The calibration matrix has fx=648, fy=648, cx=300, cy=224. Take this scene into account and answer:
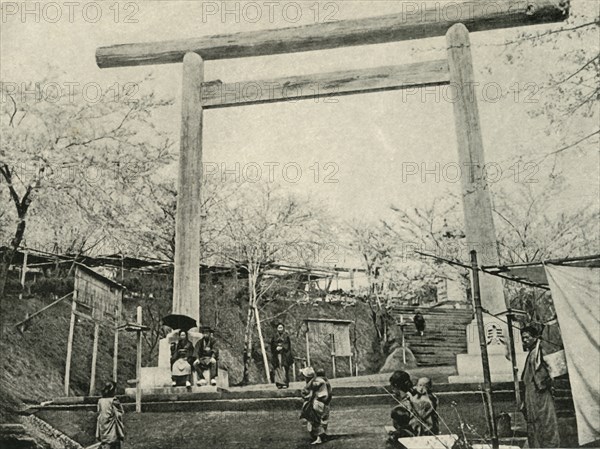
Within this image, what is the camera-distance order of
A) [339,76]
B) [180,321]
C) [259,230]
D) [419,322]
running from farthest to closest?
[419,322] → [259,230] → [339,76] → [180,321]

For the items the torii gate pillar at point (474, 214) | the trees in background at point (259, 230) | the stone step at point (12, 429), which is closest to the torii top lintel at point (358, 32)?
the torii gate pillar at point (474, 214)

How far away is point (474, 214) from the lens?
29.8 feet

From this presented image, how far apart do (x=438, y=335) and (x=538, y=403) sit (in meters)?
11.7

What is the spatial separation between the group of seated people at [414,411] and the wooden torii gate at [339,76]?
9.25 feet

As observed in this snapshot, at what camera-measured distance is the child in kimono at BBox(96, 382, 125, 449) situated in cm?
676

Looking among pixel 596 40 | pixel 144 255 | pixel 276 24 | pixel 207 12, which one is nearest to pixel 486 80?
pixel 596 40

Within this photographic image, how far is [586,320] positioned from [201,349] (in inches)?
210

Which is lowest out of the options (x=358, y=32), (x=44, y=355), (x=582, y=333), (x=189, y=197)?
(x=582, y=333)

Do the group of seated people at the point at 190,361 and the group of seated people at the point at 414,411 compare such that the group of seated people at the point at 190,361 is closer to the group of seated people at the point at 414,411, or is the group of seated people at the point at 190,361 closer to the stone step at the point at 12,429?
the stone step at the point at 12,429

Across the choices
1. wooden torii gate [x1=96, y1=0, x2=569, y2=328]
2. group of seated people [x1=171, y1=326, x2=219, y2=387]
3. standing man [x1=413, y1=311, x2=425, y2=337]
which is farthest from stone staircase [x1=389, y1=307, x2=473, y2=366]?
group of seated people [x1=171, y1=326, x2=219, y2=387]

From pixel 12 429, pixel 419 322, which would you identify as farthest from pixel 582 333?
pixel 419 322

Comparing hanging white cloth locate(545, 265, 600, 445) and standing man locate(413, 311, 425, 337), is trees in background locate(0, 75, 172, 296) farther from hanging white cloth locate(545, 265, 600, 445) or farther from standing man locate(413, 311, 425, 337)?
standing man locate(413, 311, 425, 337)

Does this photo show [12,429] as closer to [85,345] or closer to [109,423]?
[109,423]

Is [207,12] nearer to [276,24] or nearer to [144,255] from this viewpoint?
[276,24]
